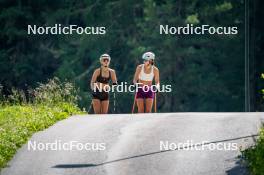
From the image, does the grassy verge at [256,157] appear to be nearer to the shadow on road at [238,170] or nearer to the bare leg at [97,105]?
the shadow on road at [238,170]

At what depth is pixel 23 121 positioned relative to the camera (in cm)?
1923

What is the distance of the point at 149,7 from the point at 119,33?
409cm

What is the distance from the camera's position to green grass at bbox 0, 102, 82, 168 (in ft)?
56.2

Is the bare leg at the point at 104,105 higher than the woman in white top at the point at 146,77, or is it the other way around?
the woman in white top at the point at 146,77

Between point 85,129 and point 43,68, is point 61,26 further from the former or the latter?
point 85,129

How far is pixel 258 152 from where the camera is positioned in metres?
15.1

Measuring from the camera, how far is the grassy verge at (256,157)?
14641mm
